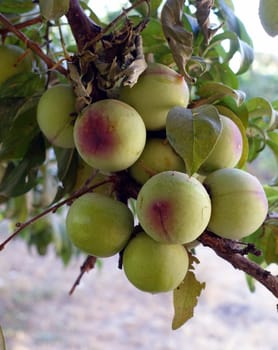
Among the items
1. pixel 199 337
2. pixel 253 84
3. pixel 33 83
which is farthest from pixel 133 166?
pixel 253 84

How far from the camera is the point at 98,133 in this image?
42 centimetres

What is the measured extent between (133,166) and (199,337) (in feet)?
7.86

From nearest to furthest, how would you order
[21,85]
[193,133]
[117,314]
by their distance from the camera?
[193,133] → [21,85] → [117,314]

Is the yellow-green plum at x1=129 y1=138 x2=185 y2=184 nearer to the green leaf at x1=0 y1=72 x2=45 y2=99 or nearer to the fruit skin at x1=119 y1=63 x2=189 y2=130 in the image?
the fruit skin at x1=119 y1=63 x2=189 y2=130

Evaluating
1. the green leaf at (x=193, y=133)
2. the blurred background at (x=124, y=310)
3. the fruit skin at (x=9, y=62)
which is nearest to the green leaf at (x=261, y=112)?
the green leaf at (x=193, y=133)

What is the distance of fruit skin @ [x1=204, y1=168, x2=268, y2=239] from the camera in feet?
1.37

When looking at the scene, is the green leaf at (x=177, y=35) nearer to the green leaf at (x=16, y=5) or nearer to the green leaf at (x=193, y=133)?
the green leaf at (x=193, y=133)

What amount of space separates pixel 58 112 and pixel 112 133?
8 centimetres

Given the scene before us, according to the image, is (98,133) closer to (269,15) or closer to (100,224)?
(100,224)

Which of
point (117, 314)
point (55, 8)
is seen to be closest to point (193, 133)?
point (55, 8)

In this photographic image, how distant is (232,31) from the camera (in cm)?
57

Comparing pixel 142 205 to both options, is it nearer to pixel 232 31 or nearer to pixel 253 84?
pixel 232 31

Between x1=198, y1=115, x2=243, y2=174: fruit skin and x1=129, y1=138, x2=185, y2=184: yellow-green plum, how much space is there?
3 centimetres

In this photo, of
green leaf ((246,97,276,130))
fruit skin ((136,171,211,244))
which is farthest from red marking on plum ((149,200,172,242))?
green leaf ((246,97,276,130))
